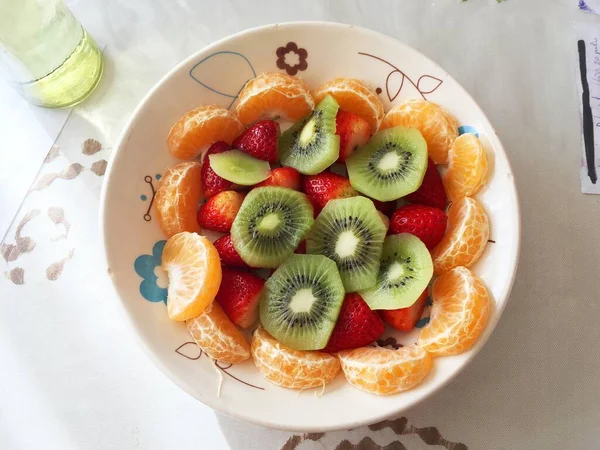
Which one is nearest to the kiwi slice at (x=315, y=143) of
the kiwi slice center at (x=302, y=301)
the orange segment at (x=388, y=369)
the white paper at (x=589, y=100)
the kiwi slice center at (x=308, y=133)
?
the kiwi slice center at (x=308, y=133)

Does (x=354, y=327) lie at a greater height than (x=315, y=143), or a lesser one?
lesser


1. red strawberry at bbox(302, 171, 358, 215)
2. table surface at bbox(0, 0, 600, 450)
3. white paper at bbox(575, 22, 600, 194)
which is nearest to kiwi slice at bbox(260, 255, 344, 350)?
red strawberry at bbox(302, 171, 358, 215)

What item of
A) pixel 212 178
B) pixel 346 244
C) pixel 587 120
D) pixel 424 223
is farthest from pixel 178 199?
pixel 587 120

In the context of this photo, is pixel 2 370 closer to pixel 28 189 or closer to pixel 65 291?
pixel 65 291

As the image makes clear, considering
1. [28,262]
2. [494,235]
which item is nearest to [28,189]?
[28,262]

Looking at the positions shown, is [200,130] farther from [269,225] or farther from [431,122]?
[431,122]

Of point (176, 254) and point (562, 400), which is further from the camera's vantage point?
point (562, 400)
